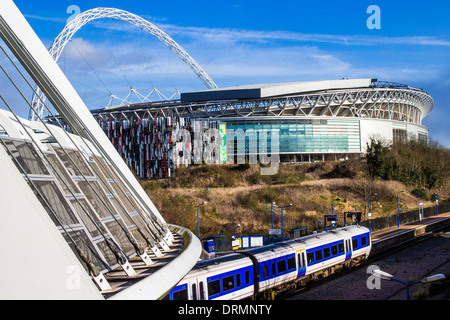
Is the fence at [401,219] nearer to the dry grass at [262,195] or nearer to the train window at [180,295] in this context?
the dry grass at [262,195]

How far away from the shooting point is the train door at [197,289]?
15719 mm

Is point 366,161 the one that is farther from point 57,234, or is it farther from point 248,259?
point 57,234

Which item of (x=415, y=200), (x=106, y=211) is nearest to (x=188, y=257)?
(x=106, y=211)

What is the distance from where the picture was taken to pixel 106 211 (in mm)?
9078

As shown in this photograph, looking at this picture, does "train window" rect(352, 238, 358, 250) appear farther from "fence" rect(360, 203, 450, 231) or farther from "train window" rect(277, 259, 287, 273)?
"fence" rect(360, 203, 450, 231)

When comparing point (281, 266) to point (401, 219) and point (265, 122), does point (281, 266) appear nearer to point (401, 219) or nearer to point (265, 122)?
point (401, 219)

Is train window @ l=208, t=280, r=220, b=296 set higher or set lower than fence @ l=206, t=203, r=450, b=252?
higher

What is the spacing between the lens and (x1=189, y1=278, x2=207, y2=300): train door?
15719 mm

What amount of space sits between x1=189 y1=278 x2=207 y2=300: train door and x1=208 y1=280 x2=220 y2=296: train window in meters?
0.40

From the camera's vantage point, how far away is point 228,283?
1802 cm

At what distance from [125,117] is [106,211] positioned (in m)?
74.0

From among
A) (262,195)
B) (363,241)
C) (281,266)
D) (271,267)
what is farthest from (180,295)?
(262,195)

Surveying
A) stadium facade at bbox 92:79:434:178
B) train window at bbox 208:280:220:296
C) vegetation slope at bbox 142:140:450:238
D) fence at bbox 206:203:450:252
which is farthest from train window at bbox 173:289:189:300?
stadium facade at bbox 92:79:434:178
